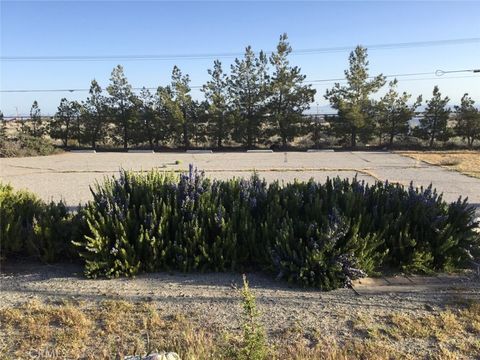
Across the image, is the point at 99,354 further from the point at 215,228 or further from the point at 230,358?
the point at 215,228

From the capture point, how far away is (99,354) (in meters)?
3.07

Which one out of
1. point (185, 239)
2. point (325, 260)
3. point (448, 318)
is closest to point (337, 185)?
point (325, 260)

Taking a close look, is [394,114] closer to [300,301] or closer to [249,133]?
[249,133]

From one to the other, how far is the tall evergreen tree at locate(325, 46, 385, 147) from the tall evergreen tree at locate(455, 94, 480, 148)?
15.0 feet

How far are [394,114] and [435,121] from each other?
2.30m

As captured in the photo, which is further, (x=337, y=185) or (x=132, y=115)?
(x=132, y=115)

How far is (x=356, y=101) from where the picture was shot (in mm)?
26141

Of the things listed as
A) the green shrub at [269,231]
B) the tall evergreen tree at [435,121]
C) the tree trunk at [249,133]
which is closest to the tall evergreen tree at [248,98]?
the tree trunk at [249,133]

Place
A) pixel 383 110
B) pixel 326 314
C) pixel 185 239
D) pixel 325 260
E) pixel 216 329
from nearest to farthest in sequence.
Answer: pixel 216 329, pixel 326 314, pixel 325 260, pixel 185 239, pixel 383 110

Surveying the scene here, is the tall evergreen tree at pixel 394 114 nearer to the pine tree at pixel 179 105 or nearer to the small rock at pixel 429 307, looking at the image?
Result: the pine tree at pixel 179 105

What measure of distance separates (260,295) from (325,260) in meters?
0.77

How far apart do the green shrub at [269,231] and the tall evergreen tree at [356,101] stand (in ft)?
68.7

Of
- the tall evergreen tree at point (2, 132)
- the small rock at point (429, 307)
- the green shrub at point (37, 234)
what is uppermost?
the tall evergreen tree at point (2, 132)

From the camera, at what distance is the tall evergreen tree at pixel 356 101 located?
2577 cm
